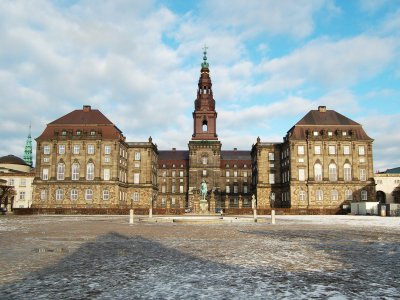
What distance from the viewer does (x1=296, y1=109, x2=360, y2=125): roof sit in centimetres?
7669

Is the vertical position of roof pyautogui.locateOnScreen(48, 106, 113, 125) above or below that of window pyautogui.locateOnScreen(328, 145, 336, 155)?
above

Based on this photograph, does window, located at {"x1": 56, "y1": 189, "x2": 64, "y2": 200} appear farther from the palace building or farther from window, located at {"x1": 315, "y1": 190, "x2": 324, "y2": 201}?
window, located at {"x1": 315, "y1": 190, "x2": 324, "y2": 201}

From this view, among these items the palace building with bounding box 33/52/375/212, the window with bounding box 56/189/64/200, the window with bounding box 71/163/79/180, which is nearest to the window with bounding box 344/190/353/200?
the palace building with bounding box 33/52/375/212

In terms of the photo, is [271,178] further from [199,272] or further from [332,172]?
[199,272]

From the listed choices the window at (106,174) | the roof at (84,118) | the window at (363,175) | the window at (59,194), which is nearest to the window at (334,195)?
the window at (363,175)

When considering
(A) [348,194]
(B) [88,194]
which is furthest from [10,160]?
(A) [348,194]

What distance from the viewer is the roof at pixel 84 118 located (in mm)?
79125

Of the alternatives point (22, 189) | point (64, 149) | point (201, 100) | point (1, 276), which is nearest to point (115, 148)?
point (64, 149)

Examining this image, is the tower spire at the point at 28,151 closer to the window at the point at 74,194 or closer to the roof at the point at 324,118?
the window at the point at 74,194

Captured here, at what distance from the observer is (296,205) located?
243 ft

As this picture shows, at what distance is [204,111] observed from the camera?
10238cm

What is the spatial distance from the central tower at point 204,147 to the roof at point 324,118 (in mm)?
31219

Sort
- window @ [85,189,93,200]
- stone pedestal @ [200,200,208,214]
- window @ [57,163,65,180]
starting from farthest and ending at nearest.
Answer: window @ [57,163,65,180] < window @ [85,189,93,200] < stone pedestal @ [200,200,208,214]

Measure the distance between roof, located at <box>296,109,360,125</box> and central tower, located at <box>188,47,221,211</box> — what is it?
3122 cm
